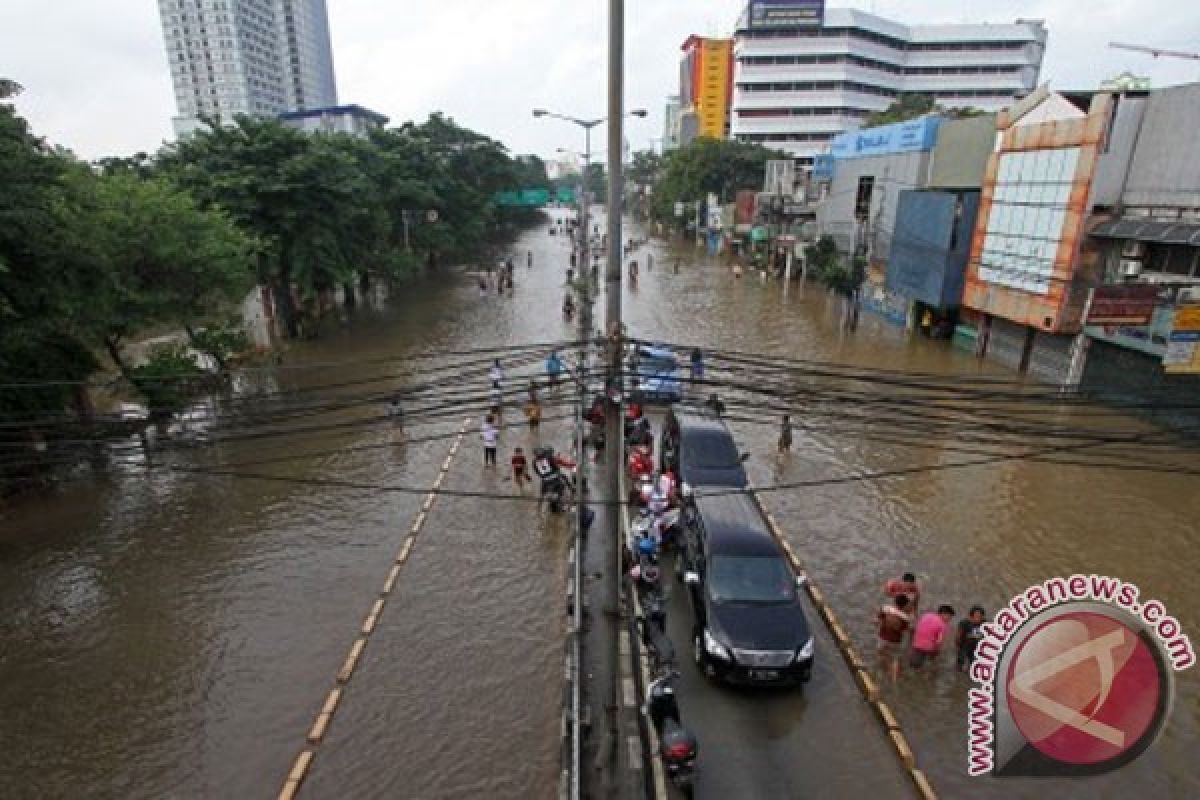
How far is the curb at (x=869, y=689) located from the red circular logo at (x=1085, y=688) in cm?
408

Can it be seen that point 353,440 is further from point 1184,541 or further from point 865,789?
point 1184,541

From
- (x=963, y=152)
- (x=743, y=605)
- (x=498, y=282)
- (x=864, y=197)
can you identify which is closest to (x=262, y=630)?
(x=743, y=605)

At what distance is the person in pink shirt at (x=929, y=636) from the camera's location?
9406 millimetres

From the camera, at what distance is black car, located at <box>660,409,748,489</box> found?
13.6 metres

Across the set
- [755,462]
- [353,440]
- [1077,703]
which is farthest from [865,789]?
[353,440]

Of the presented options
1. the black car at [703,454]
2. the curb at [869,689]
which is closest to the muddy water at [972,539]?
the curb at [869,689]

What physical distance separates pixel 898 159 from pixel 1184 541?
25.1 metres

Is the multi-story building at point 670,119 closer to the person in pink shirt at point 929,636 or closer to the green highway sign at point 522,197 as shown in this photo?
the green highway sign at point 522,197

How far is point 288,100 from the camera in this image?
122250mm

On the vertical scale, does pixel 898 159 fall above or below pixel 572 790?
above

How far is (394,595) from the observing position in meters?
11.6

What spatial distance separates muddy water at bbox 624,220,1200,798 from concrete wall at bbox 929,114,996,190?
1171 cm

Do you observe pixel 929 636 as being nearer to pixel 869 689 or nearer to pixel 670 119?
pixel 869 689

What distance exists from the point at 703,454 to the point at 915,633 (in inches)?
215
